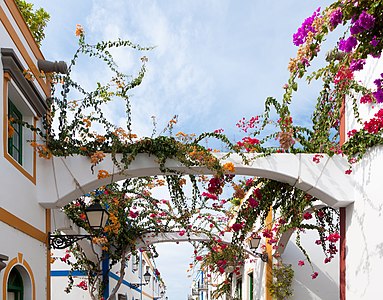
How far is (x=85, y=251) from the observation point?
1112cm

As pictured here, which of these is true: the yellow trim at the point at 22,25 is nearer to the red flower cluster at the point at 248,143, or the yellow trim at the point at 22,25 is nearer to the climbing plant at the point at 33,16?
the climbing plant at the point at 33,16

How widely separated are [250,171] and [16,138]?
2714 millimetres

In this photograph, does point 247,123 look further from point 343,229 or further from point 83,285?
point 83,285

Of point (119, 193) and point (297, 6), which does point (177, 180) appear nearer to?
point (119, 193)

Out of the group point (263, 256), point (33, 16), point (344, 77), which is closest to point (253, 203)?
point (344, 77)

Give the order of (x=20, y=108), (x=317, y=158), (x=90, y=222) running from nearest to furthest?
(x=20, y=108)
(x=317, y=158)
(x=90, y=222)

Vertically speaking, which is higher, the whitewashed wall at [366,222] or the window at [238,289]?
the whitewashed wall at [366,222]

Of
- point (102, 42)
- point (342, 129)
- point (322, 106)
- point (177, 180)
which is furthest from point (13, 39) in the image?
point (342, 129)

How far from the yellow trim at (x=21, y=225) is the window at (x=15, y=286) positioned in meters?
0.43

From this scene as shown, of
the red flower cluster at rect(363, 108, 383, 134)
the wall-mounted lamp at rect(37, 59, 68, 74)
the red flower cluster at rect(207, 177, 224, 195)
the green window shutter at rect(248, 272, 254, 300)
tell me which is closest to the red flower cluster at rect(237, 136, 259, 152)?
the red flower cluster at rect(207, 177, 224, 195)

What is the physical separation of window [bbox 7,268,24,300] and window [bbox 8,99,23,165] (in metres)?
1.19

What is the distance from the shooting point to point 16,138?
5.71 metres

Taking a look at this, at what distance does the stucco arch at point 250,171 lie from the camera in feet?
20.2


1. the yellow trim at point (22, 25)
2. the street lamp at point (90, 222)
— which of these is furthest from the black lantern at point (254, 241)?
the yellow trim at point (22, 25)
